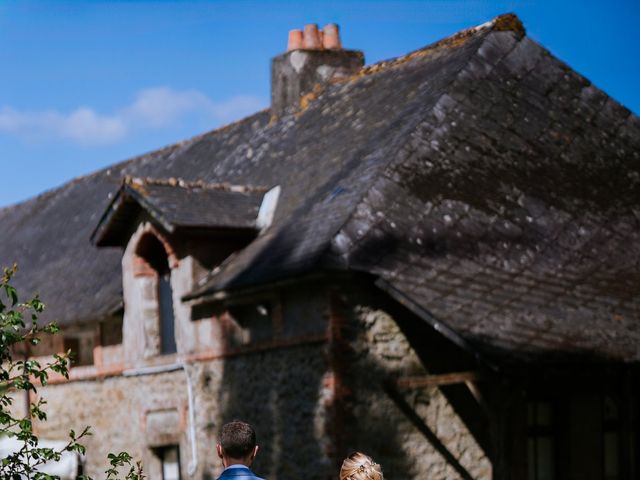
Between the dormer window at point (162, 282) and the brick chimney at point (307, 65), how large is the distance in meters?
4.27

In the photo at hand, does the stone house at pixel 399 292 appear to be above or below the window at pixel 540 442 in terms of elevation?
above

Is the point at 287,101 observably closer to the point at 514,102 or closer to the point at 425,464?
the point at 514,102

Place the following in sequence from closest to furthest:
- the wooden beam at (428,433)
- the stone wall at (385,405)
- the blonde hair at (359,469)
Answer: the blonde hair at (359,469), the stone wall at (385,405), the wooden beam at (428,433)

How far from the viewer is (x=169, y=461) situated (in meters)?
14.9

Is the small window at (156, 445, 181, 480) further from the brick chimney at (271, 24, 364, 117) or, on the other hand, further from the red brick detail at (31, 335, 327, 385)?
the brick chimney at (271, 24, 364, 117)

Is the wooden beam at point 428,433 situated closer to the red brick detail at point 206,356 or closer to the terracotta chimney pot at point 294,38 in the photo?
the red brick detail at point 206,356

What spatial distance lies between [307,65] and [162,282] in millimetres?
5415

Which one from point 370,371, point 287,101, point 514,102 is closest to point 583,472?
point 370,371

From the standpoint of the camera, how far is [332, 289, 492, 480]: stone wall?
11.6m

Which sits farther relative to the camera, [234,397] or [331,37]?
[331,37]

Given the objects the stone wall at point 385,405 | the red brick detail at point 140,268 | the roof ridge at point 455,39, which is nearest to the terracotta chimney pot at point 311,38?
the roof ridge at point 455,39

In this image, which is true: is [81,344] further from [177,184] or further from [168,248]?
[177,184]

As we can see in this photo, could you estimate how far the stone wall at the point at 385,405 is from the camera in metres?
11.6

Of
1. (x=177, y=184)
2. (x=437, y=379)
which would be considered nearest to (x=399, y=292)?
(x=437, y=379)
